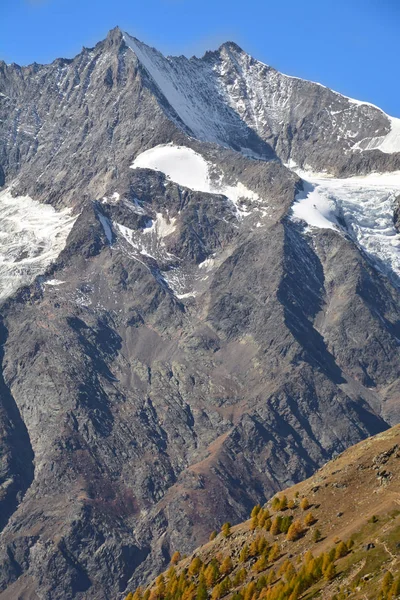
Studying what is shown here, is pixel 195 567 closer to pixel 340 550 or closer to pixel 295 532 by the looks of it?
pixel 295 532

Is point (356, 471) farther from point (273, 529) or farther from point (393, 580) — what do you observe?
point (393, 580)

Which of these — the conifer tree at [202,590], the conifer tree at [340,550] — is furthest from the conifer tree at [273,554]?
the conifer tree at [340,550]

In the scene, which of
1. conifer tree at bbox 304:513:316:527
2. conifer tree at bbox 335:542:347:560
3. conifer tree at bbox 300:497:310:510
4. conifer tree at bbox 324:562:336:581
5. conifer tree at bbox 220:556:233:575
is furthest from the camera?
conifer tree at bbox 300:497:310:510

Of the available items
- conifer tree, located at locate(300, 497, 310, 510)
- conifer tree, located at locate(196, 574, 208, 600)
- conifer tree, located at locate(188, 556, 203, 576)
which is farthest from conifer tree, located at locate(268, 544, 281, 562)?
conifer tree, located at locate(188, 556, 203, 576)

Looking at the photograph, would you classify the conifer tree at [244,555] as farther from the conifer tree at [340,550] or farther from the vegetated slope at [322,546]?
the conifer tree at [340,550]

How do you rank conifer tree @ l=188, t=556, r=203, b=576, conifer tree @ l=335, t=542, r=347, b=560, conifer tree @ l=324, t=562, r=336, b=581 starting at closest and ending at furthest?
conifer tree @ l=324, t=562, r=336, b=581, conifer tree @ l=335, t=542, r=347, b=560, conifer tree @ l=188, t=556, r=203, b=576

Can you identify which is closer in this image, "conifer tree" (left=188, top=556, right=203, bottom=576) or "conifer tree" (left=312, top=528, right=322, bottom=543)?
"conifer tree" (left=312, top=528, right=322, bottom=543)

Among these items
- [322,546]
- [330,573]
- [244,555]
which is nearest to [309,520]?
[322,546]

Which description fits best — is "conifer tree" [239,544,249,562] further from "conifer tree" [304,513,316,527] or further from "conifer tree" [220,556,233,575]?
"conifer tree" [304,513,316,527]
